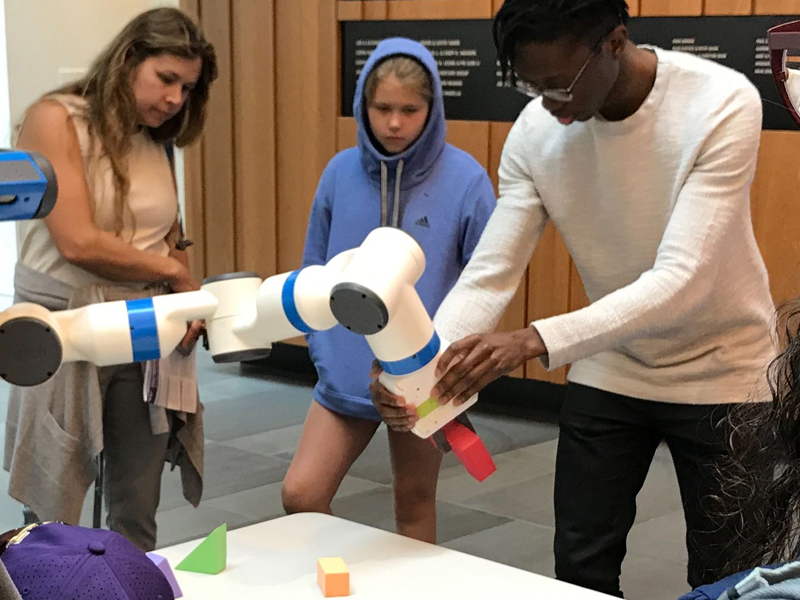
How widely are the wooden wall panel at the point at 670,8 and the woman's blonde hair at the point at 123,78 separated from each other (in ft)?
7.10

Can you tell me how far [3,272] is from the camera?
20.4 ft

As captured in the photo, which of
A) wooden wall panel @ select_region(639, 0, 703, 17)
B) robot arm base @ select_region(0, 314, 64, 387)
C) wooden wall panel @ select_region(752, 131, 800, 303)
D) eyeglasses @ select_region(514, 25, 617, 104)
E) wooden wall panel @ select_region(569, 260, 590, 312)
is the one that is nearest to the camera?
robot arm base @ select_region(0, 314, 64, 387)

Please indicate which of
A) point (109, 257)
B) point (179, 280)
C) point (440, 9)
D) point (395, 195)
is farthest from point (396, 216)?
point (440, 9)

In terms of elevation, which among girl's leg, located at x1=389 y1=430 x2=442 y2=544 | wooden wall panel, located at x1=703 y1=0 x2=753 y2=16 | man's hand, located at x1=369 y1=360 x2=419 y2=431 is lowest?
girl's leg, located at x1=389 y1=430 x2=442 y2=544

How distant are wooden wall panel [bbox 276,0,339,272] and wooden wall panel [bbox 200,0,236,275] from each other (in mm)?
305

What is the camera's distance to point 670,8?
3850 mm

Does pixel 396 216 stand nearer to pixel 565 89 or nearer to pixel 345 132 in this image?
pixel 565 89

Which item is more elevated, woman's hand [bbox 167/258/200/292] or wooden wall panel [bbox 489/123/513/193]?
wooden wall panel [bbox 489/123/513/193]

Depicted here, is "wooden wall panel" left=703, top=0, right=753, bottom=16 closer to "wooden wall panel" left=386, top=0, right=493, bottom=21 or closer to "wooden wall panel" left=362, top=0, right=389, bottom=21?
"wooden wall panel" left=386, top=0, right=493, bottom=21

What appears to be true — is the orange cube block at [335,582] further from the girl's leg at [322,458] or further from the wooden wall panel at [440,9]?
the wooden wall panel at [440,9]

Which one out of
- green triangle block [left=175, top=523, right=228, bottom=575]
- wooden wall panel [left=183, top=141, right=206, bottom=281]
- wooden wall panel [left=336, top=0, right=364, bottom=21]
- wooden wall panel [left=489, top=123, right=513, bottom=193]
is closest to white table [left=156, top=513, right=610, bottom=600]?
green triangle block [left=175, top=523, right=228, bottom=575]

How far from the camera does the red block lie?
5.18 feet

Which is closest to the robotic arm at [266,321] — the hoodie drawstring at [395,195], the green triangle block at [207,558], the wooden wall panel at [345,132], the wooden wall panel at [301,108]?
the green triangle block at [207,558]

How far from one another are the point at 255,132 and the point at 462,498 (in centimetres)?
226
